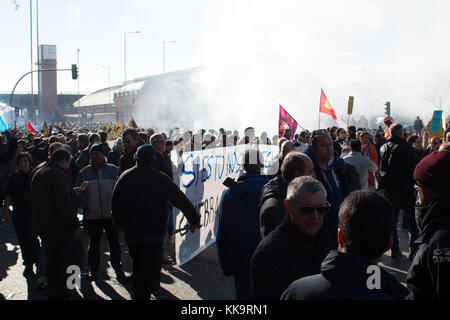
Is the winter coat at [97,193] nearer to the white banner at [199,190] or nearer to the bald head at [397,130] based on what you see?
the white banner at [199,190]

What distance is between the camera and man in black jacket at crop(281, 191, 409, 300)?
1.82 meters

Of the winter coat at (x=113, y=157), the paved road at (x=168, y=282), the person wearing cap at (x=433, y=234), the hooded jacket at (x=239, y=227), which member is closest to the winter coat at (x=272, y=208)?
the hooded jacket at (x=239, y=227)

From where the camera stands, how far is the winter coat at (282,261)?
8.17 feet

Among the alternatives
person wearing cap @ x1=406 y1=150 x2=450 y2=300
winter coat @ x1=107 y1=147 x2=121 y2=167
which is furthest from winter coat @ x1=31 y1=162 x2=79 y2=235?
winter coat @ x1=107 y1=147 x2=121 y2=167

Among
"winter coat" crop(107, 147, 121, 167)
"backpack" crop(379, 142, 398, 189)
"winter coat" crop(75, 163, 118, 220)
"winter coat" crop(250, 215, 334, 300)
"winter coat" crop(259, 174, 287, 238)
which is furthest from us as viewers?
"winter coat" crop(107, 147, 121, 167)

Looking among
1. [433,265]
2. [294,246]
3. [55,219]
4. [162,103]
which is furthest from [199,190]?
[162,103]

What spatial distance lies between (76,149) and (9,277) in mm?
6608

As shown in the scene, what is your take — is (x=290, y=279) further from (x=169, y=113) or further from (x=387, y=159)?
(x=169, y=113)

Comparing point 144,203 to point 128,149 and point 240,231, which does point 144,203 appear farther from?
point 128,149

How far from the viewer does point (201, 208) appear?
6812 millimetres

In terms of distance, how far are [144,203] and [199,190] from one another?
225cm

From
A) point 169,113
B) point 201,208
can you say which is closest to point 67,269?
point 201,208

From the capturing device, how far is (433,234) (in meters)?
2.43

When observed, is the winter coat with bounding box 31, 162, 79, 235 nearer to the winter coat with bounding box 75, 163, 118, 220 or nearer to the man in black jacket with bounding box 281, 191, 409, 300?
the winter coat with bounding box 75, 163, 118, 220
